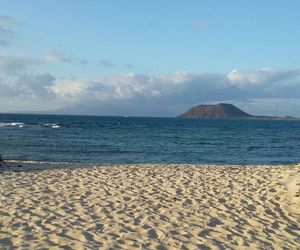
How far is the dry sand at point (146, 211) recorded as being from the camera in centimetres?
736

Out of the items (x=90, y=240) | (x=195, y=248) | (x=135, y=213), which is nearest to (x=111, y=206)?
(x=135, y=213)

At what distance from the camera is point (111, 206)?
980 cm

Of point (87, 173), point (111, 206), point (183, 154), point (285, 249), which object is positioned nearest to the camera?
point (285, 249)

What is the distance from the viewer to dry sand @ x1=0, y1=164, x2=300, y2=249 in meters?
7.36

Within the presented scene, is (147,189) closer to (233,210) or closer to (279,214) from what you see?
(233,210)

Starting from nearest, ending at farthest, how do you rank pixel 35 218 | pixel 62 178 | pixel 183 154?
pixel 35 218, pixel 62 178, pixel 183 154

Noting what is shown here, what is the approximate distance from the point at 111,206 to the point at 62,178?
472cm

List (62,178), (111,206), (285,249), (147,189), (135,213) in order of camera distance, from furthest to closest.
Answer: (62,178) < (147,189) < (111,206) < (135,213) < (285,249)

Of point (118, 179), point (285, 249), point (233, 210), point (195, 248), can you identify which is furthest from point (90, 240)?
point (118, 179)

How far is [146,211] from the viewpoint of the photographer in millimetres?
9422

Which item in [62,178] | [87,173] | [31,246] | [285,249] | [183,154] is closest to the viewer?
[31,246]

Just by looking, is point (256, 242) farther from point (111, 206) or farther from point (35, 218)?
point (35, 218)

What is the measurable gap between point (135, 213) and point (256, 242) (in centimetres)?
278

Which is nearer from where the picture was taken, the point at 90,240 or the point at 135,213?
the point at 90,240
